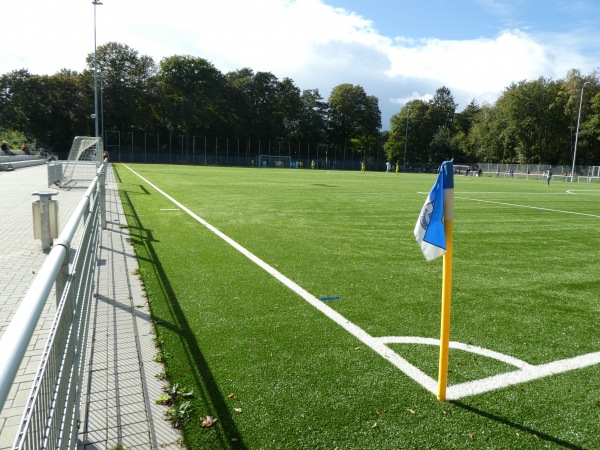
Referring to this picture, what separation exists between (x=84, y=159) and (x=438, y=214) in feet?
84.2

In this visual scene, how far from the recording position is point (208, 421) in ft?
10.7

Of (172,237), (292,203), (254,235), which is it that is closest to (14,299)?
(172,237)

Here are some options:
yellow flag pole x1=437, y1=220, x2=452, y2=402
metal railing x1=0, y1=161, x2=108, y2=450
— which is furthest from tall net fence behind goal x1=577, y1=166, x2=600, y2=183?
metal railing x1=0, y1=161, x2=108, y2=450

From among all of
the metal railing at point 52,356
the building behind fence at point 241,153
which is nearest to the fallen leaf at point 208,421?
the metal railing at point 52,356

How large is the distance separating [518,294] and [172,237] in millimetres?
6854

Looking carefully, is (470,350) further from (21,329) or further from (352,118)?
(352,118)

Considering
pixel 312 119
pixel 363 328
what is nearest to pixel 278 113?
pixel 312 119

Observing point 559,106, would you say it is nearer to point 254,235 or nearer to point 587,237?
point 587,237

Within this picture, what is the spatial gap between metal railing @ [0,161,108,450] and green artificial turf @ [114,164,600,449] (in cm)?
96

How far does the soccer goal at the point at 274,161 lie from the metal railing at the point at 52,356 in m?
82.3

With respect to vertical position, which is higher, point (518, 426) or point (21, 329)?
point (21, 329)

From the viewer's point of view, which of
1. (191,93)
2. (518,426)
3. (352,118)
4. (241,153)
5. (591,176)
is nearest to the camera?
(518,426)

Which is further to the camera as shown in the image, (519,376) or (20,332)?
(519,376)

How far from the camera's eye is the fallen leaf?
3.23 meters
